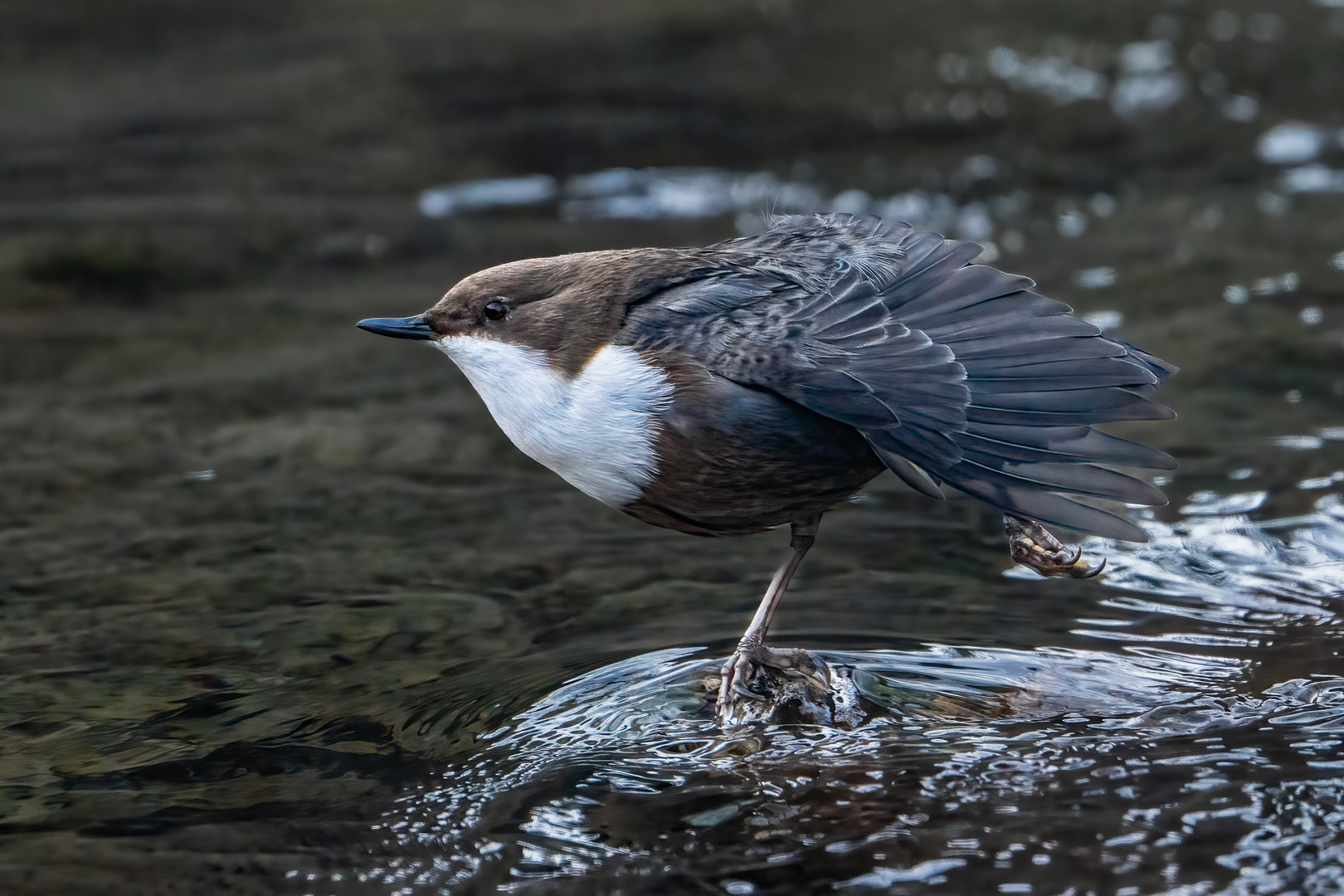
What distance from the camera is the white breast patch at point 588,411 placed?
313 centimetres

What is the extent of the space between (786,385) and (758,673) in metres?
0.73

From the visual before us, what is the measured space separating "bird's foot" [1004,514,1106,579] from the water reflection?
0.21 meters

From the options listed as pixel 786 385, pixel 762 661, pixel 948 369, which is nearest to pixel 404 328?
pixel 786 385

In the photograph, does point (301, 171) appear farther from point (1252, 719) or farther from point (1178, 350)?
point (1252, 719)

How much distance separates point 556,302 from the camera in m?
3.35

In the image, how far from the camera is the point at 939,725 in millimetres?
3227

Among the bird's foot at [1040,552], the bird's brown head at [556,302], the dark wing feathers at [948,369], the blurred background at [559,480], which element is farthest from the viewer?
the bird's foot at [1040,552]

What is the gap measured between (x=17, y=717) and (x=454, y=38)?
6.65 metres

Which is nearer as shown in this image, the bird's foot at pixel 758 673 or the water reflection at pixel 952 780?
the water reflection at pixel 952 780

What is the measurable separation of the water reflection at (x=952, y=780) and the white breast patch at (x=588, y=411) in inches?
23.9

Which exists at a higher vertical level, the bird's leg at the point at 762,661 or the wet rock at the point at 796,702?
the bird's leg at the point at 762,661

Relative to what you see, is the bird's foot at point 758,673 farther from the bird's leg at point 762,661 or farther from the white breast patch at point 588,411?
the white breast patch at point 588,411

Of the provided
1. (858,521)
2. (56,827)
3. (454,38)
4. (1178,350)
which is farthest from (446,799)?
(454,38)

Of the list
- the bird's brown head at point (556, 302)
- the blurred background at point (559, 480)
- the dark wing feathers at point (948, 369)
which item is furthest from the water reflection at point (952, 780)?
the bird's brown head at point (556, 302)
